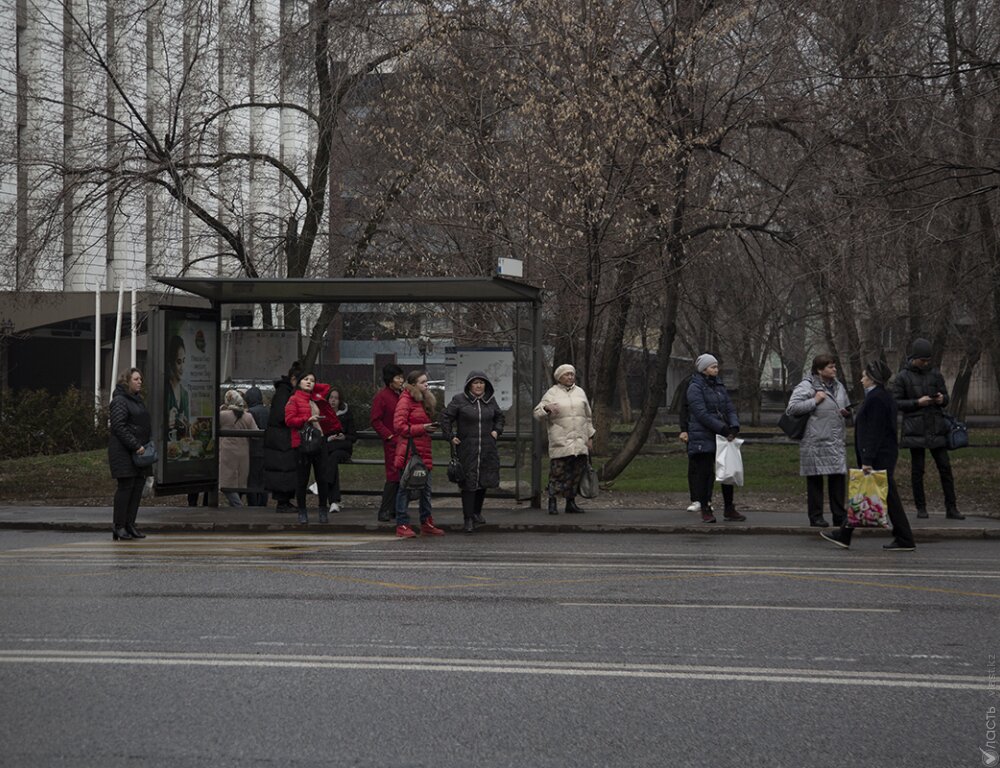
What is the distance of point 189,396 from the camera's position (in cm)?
1858

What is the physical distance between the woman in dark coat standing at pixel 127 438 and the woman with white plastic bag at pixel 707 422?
18.9 ft

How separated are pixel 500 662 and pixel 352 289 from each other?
35.4ft

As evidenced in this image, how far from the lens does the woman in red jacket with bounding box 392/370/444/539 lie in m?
15.3

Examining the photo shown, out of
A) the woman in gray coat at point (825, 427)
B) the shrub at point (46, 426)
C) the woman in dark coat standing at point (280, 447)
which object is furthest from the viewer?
the shrub at point (46, 426)

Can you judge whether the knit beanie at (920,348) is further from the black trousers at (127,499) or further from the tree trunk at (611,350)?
the black trousers at (127,499)

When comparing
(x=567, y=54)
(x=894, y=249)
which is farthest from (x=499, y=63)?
(x=894, y=249)

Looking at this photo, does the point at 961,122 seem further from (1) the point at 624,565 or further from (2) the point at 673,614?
(2) the point at 673,614

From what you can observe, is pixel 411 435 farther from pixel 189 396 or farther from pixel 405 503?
pixel 189 396

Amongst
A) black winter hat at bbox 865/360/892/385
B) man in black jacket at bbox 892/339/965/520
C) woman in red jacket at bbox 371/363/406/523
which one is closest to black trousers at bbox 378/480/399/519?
woman in red jacket at bbox 371/363/406/523

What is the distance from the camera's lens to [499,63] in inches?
891

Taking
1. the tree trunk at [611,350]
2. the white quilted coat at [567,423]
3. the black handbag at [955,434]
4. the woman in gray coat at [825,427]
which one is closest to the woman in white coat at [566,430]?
the white quilted coat at [567,423]

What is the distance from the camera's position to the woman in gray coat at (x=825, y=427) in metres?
15.0

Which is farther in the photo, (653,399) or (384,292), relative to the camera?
(653,399)

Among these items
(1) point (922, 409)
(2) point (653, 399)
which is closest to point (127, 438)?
(1) point (922, 409)
